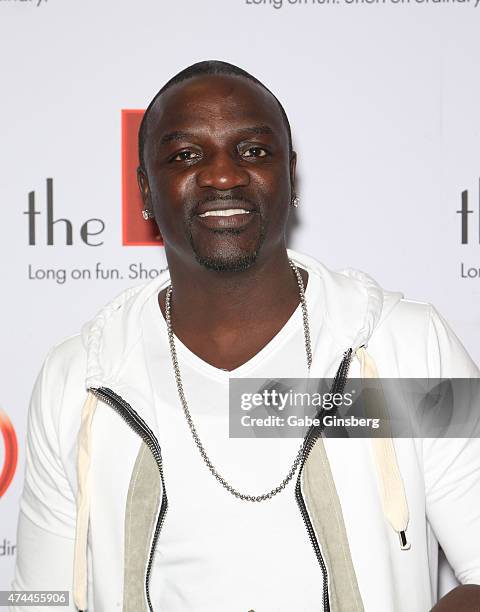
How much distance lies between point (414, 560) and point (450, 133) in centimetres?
79

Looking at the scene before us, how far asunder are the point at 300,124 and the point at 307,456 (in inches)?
26.4

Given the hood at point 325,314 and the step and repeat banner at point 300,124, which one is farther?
the step and repeat banner at point 300,124

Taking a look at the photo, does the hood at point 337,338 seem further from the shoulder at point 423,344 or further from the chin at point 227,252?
the chin at point 227,252

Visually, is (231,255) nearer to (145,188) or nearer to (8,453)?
(145,188)

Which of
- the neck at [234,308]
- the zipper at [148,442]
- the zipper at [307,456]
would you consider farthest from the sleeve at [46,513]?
the zipper at [307,456]

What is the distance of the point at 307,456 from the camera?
1163 millimetres

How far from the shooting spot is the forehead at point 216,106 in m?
1.18

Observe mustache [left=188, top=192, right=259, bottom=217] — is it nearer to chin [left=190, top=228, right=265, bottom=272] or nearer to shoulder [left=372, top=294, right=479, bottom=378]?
chin [left=190, top=228, right=265, bottom=272]

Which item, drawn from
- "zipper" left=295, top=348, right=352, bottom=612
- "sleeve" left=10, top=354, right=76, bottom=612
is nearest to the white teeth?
"zipper" left=295, top=348, right=352, bottom=612

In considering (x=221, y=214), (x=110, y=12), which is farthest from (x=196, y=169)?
(x=110, y=12)

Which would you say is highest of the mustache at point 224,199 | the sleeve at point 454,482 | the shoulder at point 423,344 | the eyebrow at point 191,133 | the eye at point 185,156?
the eyebrow at point 191,133

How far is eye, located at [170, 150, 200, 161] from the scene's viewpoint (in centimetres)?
119

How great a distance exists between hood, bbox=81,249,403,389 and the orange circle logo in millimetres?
389

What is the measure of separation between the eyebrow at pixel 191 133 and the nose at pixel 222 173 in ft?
0.16
